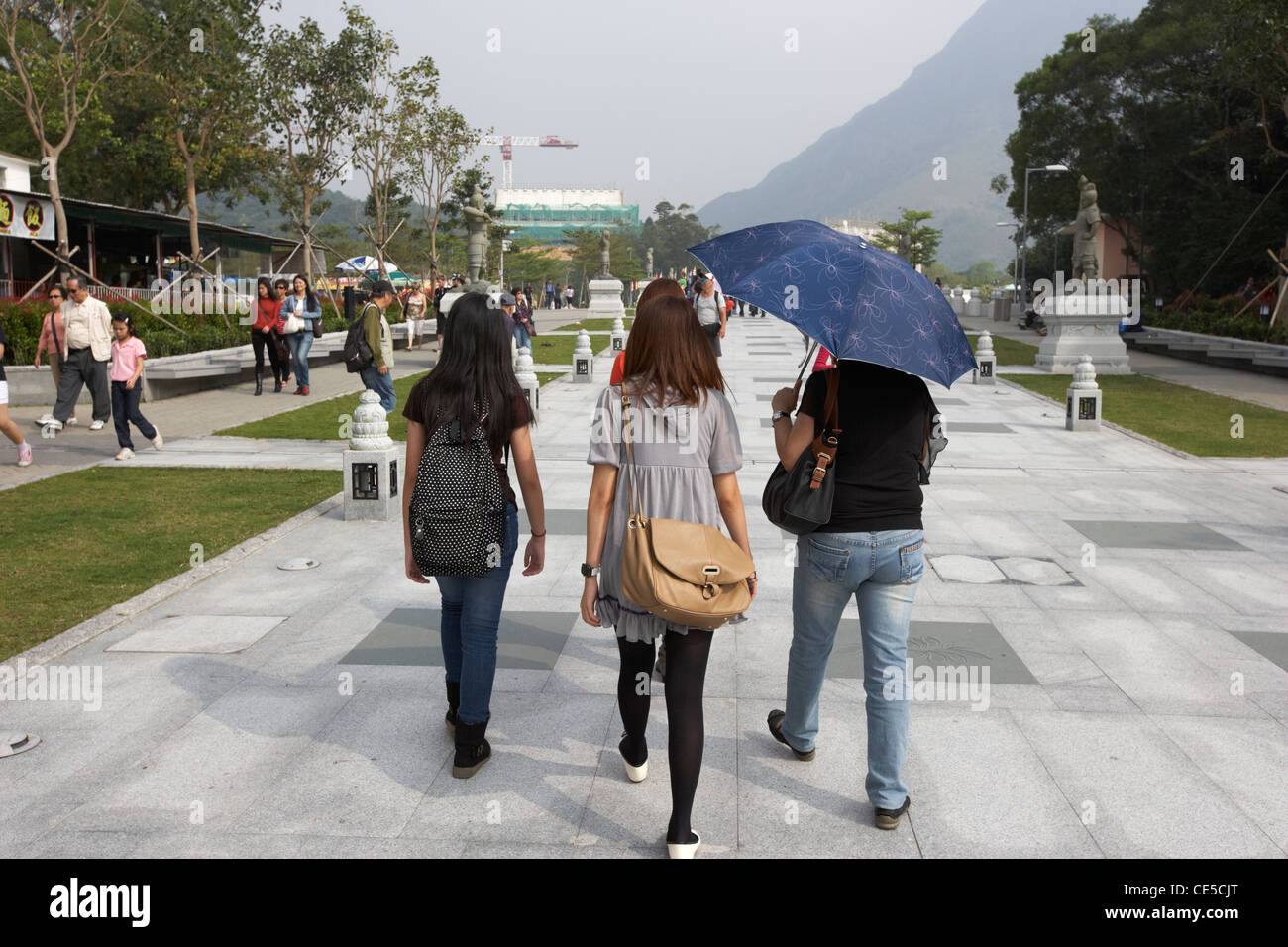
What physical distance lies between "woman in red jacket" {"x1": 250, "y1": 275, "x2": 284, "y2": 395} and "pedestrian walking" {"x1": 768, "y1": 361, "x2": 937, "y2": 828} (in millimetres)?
14533

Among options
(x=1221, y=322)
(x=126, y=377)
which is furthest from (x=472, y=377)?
(x=1221, y=322)

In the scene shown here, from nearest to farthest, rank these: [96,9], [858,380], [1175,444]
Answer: [858,380] < [1175,444] < [96,9]

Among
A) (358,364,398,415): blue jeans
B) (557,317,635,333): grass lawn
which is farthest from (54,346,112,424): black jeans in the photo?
(557,317,635,333): grass lawn

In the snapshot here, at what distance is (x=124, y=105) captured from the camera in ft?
145

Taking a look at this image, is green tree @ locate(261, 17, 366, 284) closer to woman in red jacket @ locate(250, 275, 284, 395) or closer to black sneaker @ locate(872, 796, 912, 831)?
woman in red jacket @ locate(250, 275, 284, 395)

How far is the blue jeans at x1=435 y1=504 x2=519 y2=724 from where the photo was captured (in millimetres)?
4148

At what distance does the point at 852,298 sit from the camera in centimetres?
356

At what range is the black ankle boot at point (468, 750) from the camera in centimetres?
420

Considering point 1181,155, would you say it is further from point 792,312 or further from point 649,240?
point 649,240

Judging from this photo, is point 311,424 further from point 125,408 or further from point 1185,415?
point 1185,415

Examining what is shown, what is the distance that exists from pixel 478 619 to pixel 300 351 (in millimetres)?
14422

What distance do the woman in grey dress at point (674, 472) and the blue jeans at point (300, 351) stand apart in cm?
1486

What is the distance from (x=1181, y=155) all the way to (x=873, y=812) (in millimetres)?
43117
